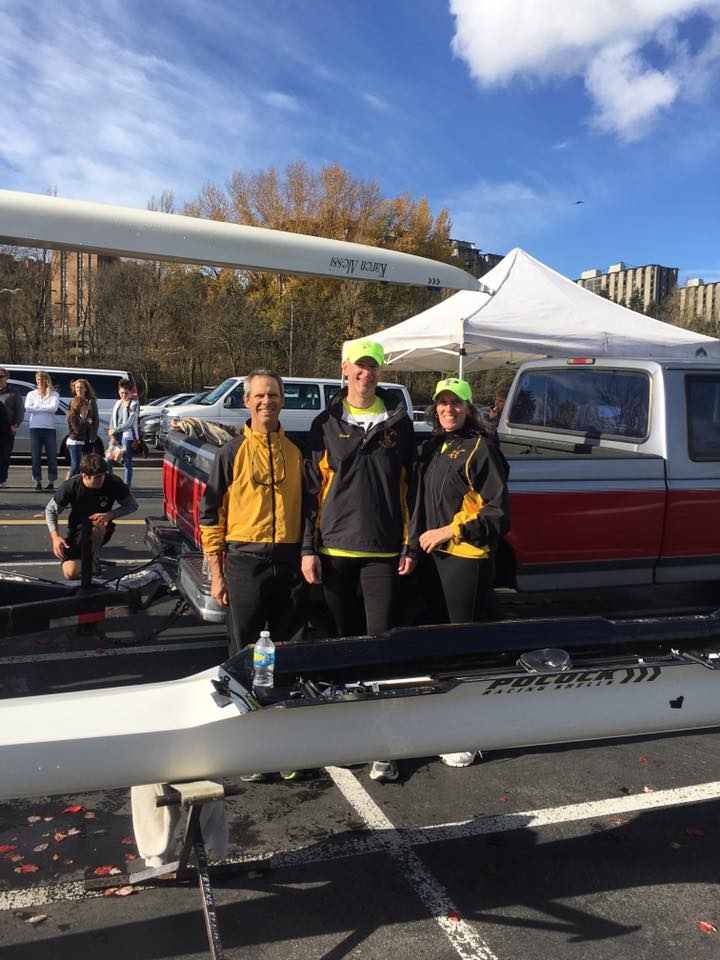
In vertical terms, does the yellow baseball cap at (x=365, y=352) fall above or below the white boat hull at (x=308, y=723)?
above

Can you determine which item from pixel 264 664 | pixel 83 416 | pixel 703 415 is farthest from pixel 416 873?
pixel 83 416

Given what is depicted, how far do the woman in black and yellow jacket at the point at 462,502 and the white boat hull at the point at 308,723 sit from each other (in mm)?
965

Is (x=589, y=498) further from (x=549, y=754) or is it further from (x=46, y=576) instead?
(x=46, y=576)

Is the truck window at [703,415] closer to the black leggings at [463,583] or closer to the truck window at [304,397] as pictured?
the black leggings at [463,583]

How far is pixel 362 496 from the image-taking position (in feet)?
10.9

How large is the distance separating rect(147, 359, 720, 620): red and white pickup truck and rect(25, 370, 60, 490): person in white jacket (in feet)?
23.4

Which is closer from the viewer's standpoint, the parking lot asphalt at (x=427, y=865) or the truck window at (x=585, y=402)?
the parking lot asphalt at (x=427, y=865)

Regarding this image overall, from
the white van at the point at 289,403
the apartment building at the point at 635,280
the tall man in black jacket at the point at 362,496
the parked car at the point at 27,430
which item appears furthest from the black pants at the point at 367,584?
the apartment building at the point at 635,280

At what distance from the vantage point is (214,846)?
254cm

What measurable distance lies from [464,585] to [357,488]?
73 cm

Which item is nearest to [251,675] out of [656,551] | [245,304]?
[656,551]

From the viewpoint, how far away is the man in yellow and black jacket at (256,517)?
3285mm

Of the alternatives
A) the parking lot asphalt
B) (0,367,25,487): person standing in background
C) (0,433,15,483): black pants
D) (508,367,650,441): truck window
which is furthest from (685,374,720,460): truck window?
(0,433,15,483): black pants

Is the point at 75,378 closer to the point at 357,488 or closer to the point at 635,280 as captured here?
the point at 357,488
